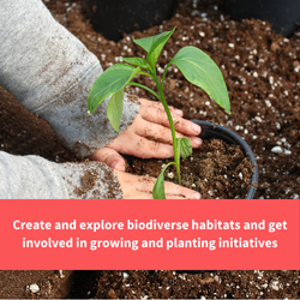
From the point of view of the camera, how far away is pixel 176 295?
103 cm

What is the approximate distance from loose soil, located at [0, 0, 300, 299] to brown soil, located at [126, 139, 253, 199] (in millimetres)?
223

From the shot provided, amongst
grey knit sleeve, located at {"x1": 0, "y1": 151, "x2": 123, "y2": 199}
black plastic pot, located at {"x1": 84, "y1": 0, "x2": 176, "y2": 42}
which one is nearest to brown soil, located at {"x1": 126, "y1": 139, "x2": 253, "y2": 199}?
grey knit sleeve, located at {"x1": 0, "y1": 151, "x2": 123, "y2": 199}

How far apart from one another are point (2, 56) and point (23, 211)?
52cm

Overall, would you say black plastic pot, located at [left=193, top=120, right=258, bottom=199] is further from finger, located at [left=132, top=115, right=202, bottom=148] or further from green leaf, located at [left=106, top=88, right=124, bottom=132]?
green leaf, located at [left=106, top=88, right=124, bottom=132]

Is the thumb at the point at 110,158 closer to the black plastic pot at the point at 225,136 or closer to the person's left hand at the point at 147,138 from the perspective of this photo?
the person's left hand at the point at 147,138

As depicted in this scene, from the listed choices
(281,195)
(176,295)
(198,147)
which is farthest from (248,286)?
(198,147)

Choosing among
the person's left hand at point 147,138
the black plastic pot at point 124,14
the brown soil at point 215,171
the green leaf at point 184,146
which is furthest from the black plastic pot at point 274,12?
the green leaf at point 184,146

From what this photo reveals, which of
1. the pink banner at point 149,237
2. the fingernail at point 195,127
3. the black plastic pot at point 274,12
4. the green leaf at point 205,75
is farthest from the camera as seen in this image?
the black plastic pot at point 274,12

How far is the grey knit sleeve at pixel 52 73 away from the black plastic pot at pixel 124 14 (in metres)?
0.58

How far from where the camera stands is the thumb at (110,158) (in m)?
1.12

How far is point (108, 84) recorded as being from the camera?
2.21ft

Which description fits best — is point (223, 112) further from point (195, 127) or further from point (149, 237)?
point (149, 237)

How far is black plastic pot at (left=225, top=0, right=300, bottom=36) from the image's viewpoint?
5.10 ft

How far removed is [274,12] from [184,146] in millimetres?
1015
